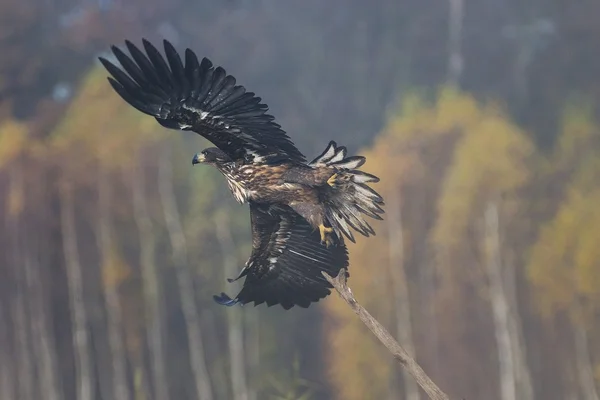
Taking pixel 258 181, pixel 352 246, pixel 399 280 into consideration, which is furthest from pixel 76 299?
pixel 258 181

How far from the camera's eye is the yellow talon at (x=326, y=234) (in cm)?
241

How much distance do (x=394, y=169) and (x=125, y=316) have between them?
1.40m

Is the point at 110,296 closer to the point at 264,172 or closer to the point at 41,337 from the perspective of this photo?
the point at 41,337

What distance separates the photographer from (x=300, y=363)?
139 inches

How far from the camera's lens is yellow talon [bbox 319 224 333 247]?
241cm

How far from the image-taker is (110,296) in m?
3.68

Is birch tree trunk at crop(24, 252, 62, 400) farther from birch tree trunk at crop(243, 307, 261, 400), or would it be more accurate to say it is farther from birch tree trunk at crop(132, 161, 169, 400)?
birch tree trunk at crop(243, 307, 261, 400)

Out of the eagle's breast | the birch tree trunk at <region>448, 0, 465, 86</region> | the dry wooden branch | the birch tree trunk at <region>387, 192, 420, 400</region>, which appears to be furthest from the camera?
the birch tree trunk at <region>448, 0, 465, 86</region>

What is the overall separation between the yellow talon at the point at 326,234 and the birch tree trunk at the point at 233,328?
4.25 ft

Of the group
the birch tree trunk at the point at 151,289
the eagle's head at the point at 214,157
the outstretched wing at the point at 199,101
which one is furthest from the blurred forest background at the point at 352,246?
the outstretched wing at the point at 199,101

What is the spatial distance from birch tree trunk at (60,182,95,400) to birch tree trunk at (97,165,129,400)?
0.10m

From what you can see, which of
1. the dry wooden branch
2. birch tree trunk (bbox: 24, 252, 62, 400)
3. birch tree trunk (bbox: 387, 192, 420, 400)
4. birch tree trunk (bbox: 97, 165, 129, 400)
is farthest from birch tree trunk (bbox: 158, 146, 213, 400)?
the dry wooden branch

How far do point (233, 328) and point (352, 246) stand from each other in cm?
66

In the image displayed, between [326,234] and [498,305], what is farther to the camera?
[498,305]
